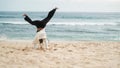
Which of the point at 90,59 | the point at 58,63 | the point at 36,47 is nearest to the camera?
the point at 58,63

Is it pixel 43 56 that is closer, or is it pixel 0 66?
pixel 0 66

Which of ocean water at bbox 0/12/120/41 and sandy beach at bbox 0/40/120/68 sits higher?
sandy beach at bbox 0/40/120/68

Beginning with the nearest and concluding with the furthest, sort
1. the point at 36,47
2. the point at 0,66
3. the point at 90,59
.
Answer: the point at 0,66 < the point at 90,59 < the point at 36,47

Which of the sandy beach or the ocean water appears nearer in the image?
the sandy beach

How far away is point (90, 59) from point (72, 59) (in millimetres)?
491

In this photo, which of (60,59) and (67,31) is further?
→ (67,31)

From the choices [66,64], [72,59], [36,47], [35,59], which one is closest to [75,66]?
[66,64]

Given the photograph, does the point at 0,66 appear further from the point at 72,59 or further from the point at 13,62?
the point at 72,59

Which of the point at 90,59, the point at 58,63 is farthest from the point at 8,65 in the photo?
the point at 90,59

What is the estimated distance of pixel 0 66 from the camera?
6.07 meters

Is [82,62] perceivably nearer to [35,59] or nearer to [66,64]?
[66,64]

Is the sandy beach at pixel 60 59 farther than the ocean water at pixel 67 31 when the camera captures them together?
No

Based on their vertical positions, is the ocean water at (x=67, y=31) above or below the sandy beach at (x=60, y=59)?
below

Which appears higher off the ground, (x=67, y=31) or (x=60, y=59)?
(x=60, y=59)
